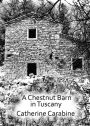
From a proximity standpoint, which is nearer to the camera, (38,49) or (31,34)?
(38,49)

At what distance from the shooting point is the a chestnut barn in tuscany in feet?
57.0

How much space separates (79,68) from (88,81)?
145cm

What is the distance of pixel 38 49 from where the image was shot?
1767cm

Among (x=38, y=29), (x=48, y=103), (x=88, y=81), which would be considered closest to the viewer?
(x=48, y=103)

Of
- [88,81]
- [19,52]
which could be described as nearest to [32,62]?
[19,52]

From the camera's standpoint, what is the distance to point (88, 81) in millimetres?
16875

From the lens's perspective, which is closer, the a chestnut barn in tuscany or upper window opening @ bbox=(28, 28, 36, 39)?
the a chestnut barn in tuscany

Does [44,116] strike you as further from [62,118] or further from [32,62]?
[32,62]

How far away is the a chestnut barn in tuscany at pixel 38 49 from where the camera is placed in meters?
17.4

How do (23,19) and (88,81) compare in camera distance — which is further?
(23,19)

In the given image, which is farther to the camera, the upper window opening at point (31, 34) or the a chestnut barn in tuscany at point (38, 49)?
the upper window opening at point (31, 34)

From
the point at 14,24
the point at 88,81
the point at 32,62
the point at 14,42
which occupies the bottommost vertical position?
the point at 88,81

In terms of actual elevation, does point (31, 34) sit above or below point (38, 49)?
above

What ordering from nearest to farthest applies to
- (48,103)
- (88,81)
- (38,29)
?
(48,103) < (88,81) < (38,29)
